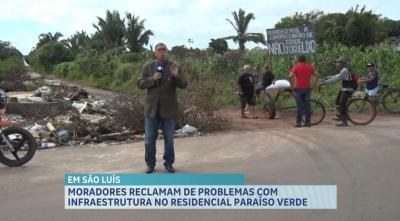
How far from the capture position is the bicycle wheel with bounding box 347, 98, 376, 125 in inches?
544

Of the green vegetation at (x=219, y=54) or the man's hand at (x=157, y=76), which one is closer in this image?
the man's hand at (x=157, y=76)

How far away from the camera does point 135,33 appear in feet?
214

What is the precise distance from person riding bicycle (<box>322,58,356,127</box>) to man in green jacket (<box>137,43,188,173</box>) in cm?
676

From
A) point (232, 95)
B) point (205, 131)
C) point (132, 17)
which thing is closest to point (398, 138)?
point (205, 131)

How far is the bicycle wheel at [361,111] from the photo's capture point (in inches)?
544

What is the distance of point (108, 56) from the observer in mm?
48750

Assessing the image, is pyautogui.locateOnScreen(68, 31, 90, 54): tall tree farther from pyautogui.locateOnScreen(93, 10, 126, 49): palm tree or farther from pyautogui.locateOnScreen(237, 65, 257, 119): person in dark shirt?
pyautogui.locateOnScreen(237, 65, 257, 119): person in dark shirt

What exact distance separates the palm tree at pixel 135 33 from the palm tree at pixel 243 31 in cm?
1002

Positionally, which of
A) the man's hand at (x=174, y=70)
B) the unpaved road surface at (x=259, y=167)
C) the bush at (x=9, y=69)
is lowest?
the unpaved road surface at (x=259, y=167)

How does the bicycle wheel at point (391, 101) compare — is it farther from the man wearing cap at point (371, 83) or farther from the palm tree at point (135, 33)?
the palm tree at point (135, 33)

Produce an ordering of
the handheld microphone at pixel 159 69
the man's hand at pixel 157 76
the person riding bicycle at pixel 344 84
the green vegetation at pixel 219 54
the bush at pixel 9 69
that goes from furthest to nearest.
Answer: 1. the bush at pixel 9 69
2. the green vegetation at pixel 219 54
3. the person riding bicycle at pixel 344 84
4. the handheld microphone at pixel 159 69
5. the man's hand at pixel 157 76

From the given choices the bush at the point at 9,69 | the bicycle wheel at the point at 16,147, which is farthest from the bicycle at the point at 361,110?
the bush at the point at 9,69

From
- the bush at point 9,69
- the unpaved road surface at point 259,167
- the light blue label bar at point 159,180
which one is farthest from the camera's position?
the bush at point 9,69

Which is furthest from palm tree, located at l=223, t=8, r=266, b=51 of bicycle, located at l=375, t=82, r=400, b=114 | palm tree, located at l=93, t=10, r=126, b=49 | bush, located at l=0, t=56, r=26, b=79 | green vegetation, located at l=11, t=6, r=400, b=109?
bicycle, located at l=375, t=82, r=400, b=114
